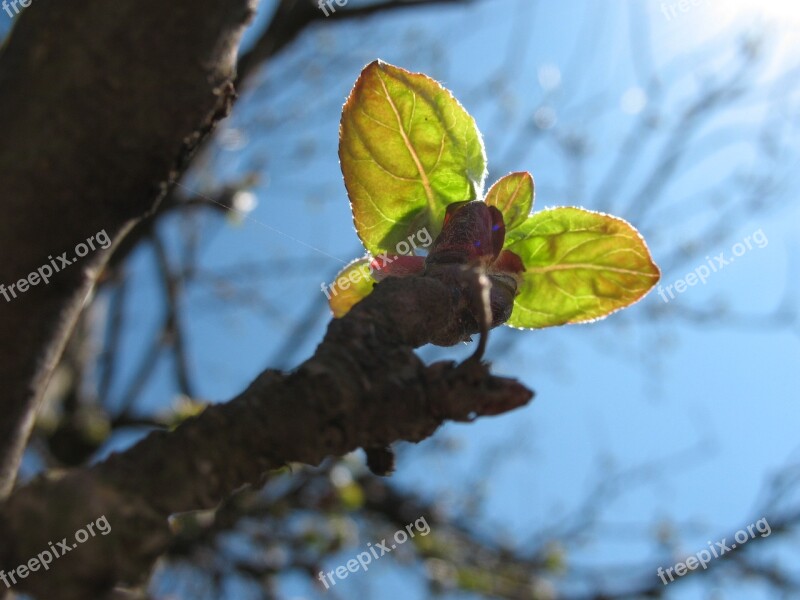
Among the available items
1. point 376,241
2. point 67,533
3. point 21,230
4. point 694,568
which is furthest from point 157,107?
point 694,568

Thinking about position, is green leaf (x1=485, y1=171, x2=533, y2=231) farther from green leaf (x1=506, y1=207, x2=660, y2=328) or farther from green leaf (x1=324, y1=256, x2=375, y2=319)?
green leaf (x1=324, y1=256, x2=375, y2=319)

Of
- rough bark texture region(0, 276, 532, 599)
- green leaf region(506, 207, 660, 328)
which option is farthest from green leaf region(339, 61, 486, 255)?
rough bark texture region(0, 276, 532, 599)

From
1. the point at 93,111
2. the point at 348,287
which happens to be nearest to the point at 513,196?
the point at 348,287

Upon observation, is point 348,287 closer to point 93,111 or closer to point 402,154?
point 402,154

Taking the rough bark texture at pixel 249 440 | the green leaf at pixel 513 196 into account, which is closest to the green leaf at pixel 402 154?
the green leaf at pixel 513 196

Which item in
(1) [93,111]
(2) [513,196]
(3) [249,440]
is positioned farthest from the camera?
(2) [513,196]

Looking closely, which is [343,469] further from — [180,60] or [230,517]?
[180,60]

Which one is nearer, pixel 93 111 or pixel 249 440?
pixel 249 440
